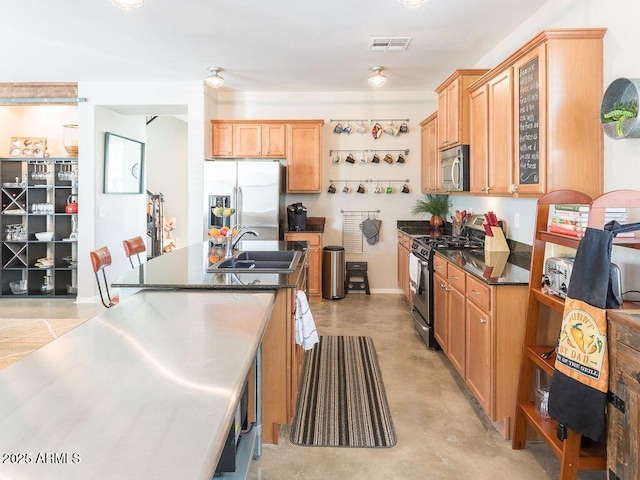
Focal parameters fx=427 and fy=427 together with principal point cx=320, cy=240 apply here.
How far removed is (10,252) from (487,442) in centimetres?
595

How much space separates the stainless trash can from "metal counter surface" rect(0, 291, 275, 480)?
3947 mm

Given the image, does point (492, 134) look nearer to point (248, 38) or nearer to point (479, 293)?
point (479, 293)

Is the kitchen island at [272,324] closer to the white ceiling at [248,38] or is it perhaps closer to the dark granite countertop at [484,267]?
the dark granite countertop at [484,267]

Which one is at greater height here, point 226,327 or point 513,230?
point 513,230

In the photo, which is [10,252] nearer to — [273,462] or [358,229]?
[358,229]

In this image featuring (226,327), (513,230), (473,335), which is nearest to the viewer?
(226,327)

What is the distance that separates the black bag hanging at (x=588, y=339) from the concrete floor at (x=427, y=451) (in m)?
0.57

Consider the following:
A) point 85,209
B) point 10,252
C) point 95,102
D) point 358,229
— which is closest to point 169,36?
point 95,102

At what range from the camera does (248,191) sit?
5039 mm

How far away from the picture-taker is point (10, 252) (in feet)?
18.1

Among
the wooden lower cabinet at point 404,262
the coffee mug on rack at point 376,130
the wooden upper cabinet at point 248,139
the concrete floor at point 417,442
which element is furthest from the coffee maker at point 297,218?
the concrete floor at point 417,442

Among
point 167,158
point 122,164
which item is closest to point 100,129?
point 122,164

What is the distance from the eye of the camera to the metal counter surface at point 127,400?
2.27ft

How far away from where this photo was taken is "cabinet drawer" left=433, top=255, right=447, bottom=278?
3.26 metres
